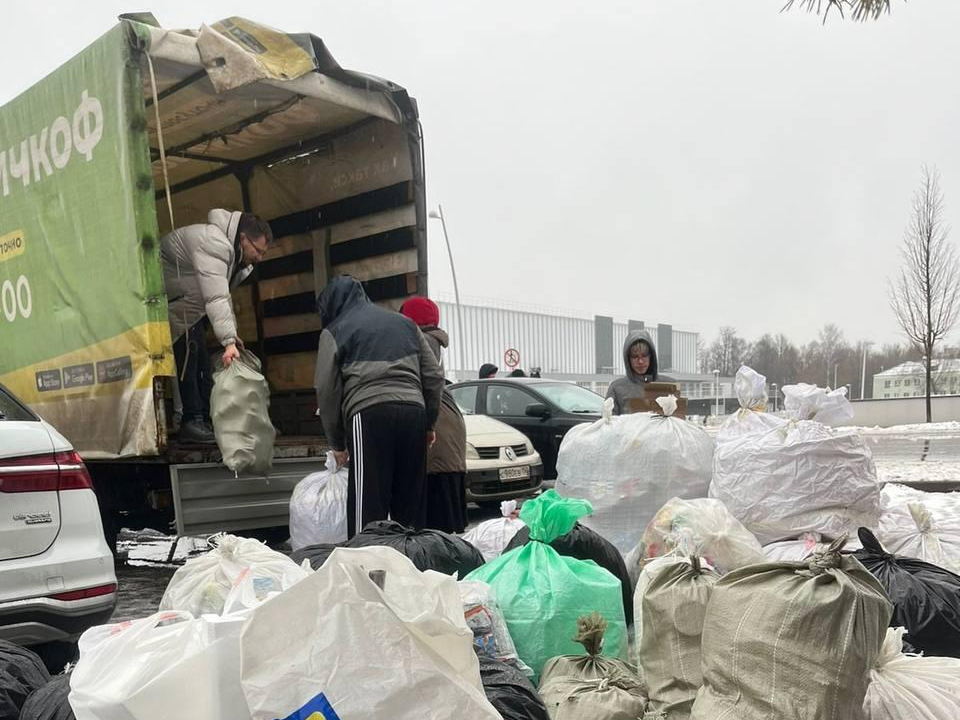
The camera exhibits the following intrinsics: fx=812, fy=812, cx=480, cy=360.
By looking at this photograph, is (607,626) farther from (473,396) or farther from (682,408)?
(473,396)

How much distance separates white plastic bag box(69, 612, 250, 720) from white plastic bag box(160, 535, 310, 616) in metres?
0.45

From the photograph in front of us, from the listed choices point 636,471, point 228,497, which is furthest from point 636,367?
point 228,497

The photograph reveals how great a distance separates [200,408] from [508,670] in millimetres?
3995

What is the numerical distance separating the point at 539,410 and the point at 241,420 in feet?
16.0

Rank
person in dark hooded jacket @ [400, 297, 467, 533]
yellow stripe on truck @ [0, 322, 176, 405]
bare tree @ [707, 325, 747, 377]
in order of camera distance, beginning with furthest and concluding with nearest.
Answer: bare tree @ [707, 325, 747, 377] → person in dark hooded jacket @ [400, 297, 467, 533] → yellow stripe on truck @ [0, 322, 176, 405]

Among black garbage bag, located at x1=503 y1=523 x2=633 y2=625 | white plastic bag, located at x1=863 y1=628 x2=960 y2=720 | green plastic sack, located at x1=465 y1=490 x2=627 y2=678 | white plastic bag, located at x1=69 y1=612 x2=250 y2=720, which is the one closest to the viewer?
white plastic bag, located at x1=69 y1=612 x2=250 y2=720

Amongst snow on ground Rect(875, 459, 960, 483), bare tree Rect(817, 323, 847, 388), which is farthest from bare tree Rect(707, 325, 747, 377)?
snow on ground Rect(875, 459, 960, 483)

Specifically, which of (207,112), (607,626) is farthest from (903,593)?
(207,112)

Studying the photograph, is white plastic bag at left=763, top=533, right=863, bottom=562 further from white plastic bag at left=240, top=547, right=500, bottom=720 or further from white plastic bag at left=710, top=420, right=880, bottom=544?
white plastic bag at left=240, top=547, right=500, bottom=720

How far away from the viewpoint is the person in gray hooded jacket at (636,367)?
5.12 meters

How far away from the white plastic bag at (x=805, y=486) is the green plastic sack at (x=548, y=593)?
43.3 inches

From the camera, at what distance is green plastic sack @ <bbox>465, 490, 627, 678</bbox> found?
8.05ft

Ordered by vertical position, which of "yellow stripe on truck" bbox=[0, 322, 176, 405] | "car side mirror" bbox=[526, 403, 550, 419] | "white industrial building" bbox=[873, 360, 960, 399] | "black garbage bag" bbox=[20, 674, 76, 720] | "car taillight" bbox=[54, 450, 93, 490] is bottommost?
"white industrial building" bbox=[873, 360, 960, 399]

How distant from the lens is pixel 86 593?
9.73 feet
